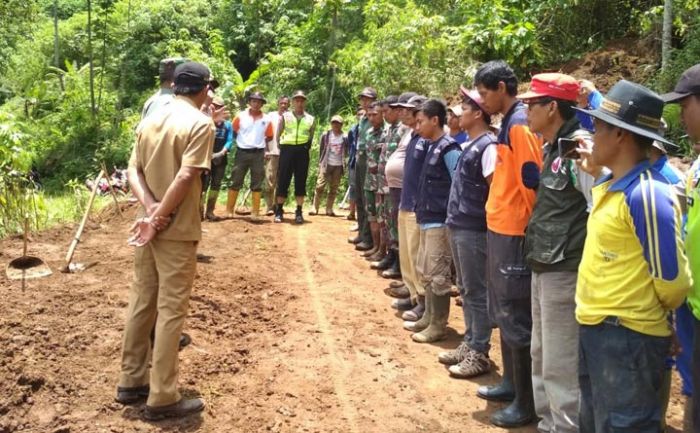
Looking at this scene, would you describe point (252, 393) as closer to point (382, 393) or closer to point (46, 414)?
point (382, 393)

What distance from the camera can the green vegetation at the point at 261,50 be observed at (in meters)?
12.0

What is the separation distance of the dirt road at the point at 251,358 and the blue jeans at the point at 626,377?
1.38 metres

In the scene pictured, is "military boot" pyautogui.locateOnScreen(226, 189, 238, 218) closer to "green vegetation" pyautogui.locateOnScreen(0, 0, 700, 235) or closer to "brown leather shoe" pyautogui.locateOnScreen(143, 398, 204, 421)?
"green vegetation" pyautogui.locateOnScreen(0, 0, 700, 235)

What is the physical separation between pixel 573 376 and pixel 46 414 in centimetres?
312

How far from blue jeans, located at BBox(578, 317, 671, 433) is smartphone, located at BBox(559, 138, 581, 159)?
832 mm

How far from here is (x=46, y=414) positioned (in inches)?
155

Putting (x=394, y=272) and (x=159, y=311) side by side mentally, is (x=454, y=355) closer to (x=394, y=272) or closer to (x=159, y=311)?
(x=159, y=311)

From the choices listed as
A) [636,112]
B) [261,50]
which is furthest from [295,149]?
[261,50]

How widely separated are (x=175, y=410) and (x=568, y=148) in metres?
2.73

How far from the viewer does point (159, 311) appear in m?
3.84

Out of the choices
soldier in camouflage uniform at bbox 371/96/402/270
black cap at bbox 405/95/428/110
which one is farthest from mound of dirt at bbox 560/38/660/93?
black cap at bbox 405/95/428/110

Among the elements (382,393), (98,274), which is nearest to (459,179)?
(382,393)

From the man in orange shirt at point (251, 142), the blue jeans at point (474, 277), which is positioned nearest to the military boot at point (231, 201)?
the man in orange shirt at point (251, 142)

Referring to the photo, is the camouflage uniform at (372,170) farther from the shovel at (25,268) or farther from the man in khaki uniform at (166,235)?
the man in khaki uniform at (166,235)
